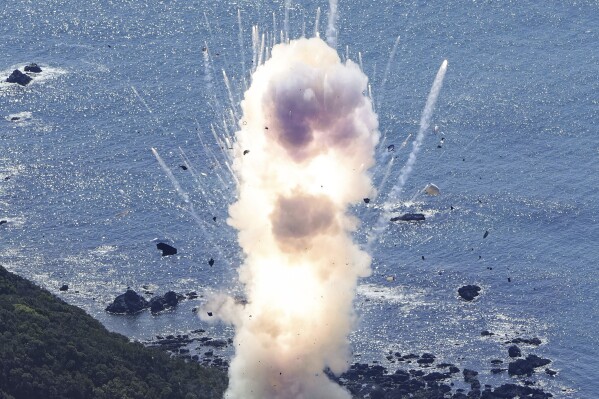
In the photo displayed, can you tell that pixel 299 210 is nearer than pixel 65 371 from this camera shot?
Yes

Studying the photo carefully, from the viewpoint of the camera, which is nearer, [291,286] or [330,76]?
[330,76]

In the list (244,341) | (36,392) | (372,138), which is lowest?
(36,392)

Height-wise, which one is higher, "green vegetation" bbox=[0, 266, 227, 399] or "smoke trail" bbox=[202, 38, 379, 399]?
"smoke trail" bbox=[202, 38, 379, 399]

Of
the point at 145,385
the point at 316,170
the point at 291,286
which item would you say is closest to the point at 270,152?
the point at 316,170

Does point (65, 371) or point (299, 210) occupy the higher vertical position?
point (299, 210)

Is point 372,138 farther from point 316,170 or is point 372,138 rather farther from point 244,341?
point 244,341

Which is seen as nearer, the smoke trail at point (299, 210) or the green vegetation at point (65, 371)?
the smoke trail at point (299, 210)

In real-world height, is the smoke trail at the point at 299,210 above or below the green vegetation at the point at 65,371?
above

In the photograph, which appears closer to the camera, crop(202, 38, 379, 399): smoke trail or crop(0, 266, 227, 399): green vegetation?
crop(202, 38, 379, 399): smoke trail
